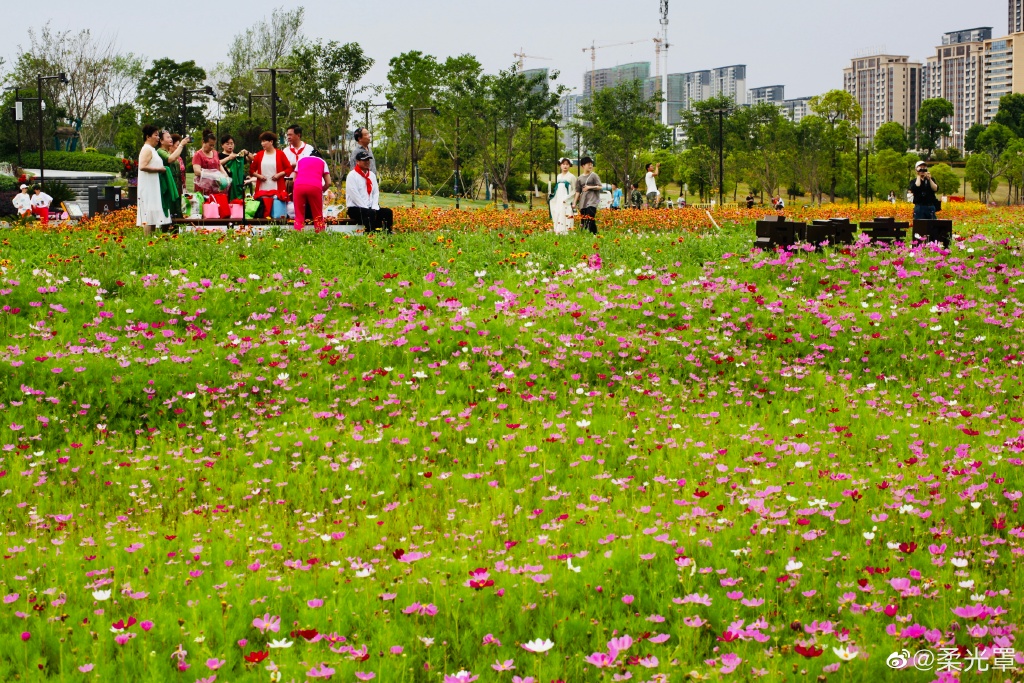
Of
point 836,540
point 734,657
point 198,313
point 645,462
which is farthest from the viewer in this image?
point 198,313

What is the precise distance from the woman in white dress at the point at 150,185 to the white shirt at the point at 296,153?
6.41 ft

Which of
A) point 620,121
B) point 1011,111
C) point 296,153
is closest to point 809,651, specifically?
point 296,153

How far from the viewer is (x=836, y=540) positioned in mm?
4863

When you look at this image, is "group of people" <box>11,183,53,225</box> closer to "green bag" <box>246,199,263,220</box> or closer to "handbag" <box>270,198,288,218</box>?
"green bag" <box>246,199,263,220</box>

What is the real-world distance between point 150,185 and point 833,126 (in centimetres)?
7258

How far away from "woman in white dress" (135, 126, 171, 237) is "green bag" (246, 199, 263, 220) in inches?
Result: 76.0

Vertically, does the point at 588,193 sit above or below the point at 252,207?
above

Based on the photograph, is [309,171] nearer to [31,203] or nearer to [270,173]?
[270,173]

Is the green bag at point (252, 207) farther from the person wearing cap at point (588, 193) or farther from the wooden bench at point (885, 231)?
the wooden bench at point (885, 231)

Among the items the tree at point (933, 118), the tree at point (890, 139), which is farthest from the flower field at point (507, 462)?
the tree at point (933, 118)

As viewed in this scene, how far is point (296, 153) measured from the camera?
16.1m

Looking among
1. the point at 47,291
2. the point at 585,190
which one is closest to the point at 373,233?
the point at 585,190

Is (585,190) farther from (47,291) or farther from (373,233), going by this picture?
(47,291)

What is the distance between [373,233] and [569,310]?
218 inches
